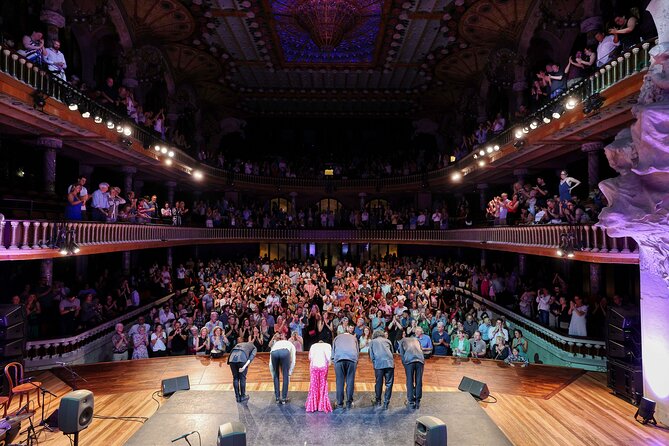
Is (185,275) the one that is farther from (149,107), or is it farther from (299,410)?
(299,410)

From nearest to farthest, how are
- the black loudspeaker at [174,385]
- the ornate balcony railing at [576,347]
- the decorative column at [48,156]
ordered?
the black loudspeaker at [174,385] → the ornate balcony railing at [576,347] → the decorative column at [48,156]

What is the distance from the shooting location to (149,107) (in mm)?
19234

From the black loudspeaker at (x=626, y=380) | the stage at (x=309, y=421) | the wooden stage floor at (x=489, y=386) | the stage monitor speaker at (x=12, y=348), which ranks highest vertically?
the stage monitor speaker at (x=12, y=348)

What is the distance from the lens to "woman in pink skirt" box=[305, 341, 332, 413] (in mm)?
6395

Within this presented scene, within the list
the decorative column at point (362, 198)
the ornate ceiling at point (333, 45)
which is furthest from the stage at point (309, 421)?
Answer: the decorative column at point (362, 198)

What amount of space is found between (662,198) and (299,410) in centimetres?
607

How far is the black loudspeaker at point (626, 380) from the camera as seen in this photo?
6.88m

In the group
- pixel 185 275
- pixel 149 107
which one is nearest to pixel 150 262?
pixel 185 275

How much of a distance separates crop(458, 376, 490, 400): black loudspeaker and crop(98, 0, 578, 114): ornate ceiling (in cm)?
1210

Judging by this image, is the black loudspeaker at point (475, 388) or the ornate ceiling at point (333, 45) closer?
the black loudspeaker at point (475, 388)

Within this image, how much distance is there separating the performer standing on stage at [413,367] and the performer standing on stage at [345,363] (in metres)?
0.75

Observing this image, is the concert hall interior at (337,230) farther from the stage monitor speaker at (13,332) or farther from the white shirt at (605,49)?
the white shirt at (605,49)

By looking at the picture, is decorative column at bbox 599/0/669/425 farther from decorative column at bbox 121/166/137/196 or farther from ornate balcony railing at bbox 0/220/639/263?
decorative column at bbox 121/166/137/196

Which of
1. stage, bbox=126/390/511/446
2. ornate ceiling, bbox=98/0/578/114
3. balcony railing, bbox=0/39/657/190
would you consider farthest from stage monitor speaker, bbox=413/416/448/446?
ornate ceiling, bbox=98/0/578/114
